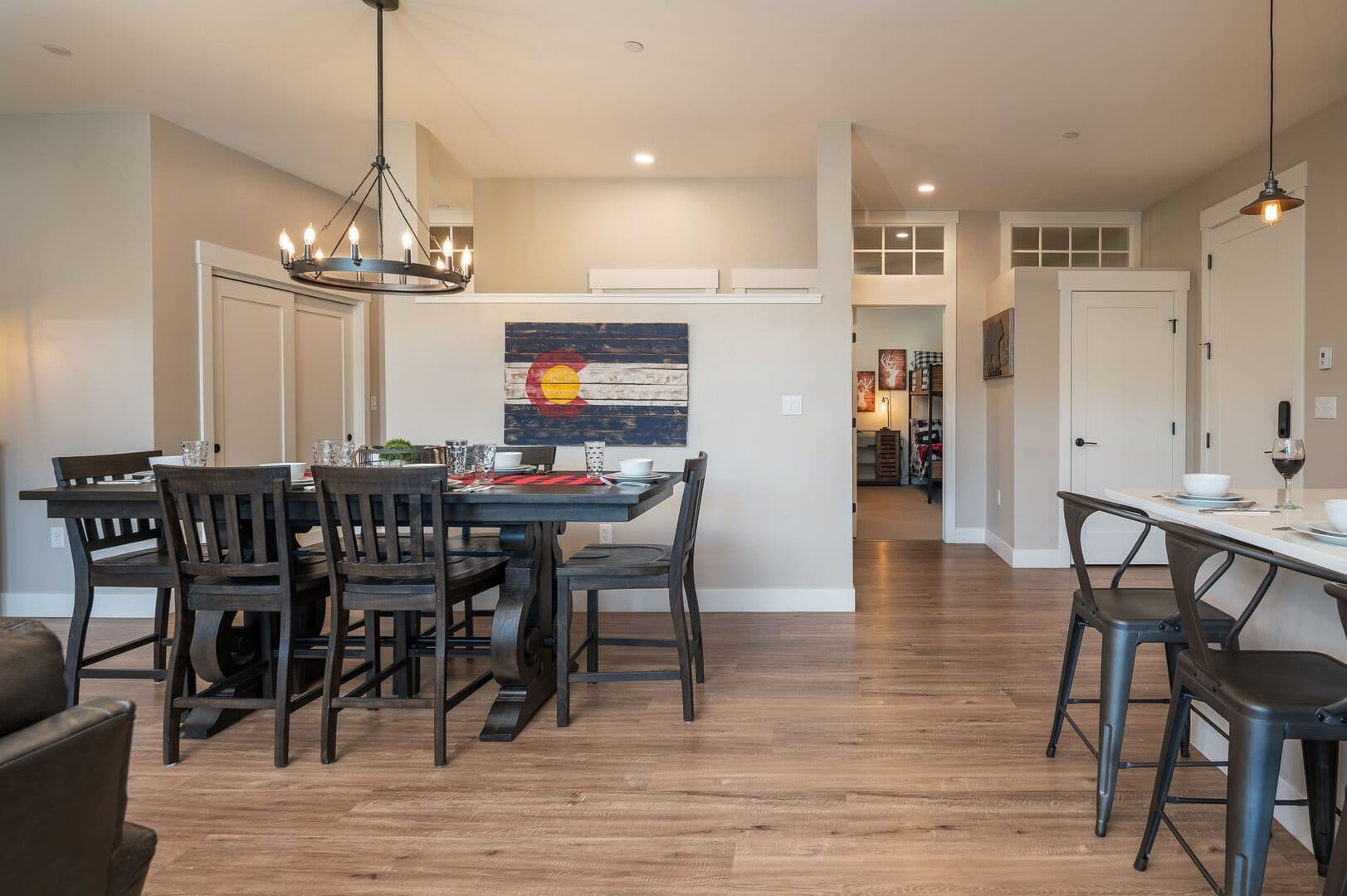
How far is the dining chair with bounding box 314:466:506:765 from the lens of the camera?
219 centimetres

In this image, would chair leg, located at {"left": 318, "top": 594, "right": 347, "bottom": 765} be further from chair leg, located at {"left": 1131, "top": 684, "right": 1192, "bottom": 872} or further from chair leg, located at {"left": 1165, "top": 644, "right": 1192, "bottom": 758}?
chair leg, located at {"left": 1165, "top": 644, "right": 1192, "bottom": 758}

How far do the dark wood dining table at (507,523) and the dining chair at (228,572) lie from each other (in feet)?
0.30

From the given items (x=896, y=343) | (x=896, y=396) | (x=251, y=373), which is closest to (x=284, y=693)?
(x=251, y=373)

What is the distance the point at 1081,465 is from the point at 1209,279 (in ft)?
4.89

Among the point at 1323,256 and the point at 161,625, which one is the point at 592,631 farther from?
the point at 1323,256

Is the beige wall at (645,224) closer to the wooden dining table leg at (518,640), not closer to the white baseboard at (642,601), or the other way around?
the white baseboard at (642,601)

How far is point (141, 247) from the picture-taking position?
3.97 m

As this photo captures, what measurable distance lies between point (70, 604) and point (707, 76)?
442 cm

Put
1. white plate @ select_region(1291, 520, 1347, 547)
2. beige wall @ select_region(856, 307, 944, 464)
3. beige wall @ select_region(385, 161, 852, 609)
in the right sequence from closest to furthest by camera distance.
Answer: white plate @ select_region(1291, 520, 1347, 547) < beige wall @ select_region(385, 161, 852, 609) < beige wall @ select_region(856, 307, 944, 464)

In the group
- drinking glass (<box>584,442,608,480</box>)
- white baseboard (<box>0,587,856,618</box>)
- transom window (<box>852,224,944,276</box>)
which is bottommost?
white baseboard (<box>0,587,856,618</box>)

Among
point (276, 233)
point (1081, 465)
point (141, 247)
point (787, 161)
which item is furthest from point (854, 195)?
point (141, 247)

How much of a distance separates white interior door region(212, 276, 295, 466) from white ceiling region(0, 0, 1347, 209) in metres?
0.93

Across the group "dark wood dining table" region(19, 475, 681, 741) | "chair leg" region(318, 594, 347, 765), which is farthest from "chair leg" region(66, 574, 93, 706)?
"chair leg" region(318, 594, 347, 765)

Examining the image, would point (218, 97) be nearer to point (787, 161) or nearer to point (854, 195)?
point (787, 161)
